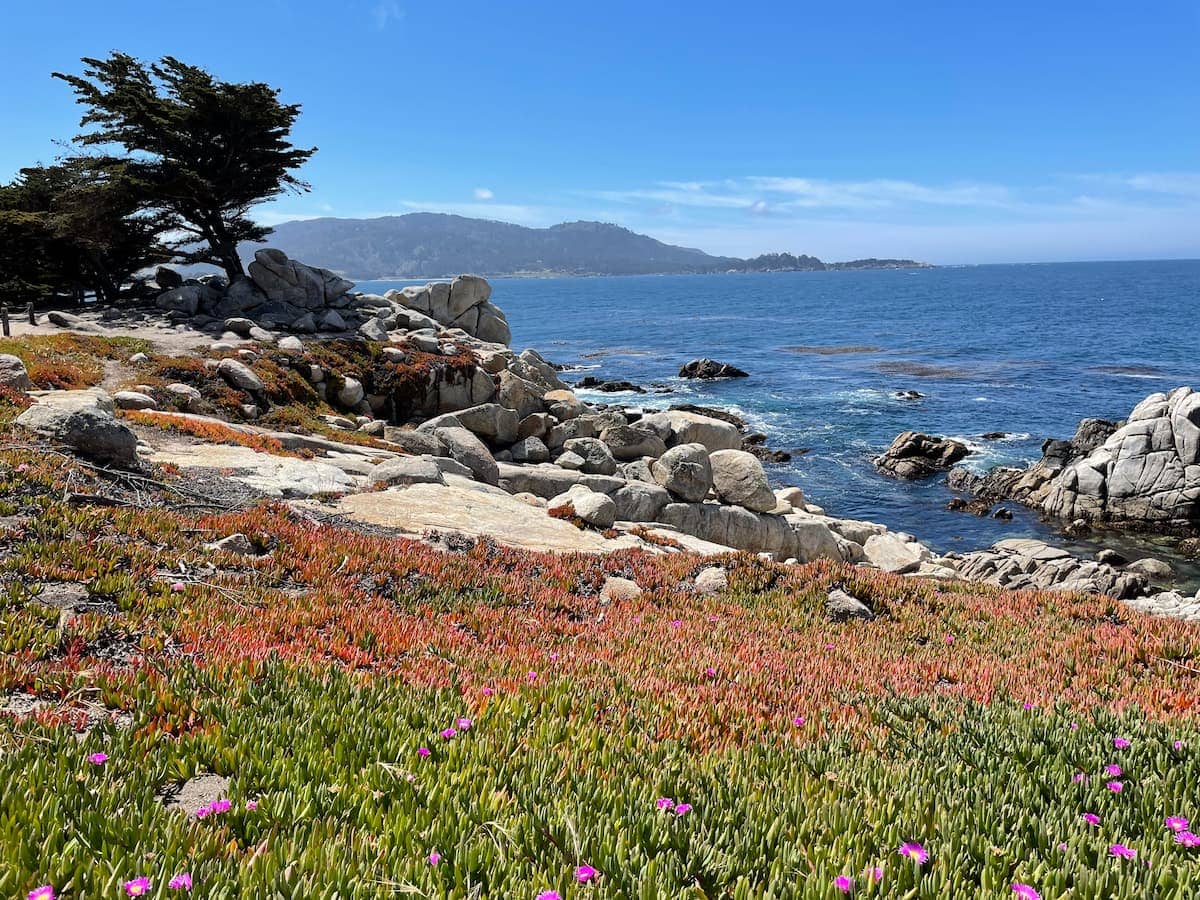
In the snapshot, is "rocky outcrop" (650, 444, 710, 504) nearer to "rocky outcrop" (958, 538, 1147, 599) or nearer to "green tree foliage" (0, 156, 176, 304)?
"rocky outcrop" (958, 538, 1147, 599)

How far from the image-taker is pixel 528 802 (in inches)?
163

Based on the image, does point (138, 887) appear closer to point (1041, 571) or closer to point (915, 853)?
point (915, 853)

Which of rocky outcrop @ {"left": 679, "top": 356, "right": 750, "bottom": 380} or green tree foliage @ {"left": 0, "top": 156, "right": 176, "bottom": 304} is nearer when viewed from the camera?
green tree foliage @ {"left": 0, "top": 156, "right": 176, "bottom": 304}

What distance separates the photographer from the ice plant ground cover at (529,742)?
3.53 m

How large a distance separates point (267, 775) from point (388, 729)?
95cm

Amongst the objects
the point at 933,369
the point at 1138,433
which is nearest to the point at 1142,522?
the point at 1138,433

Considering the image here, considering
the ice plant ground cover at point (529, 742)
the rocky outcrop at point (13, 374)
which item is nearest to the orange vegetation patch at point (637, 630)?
the ice plant ground cover at point (529, 742)

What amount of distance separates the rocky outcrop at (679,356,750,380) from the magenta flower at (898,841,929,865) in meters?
69.5

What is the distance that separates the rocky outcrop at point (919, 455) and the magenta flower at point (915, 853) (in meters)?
41.3

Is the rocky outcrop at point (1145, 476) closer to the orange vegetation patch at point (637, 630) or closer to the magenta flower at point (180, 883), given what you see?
the orange vegetation patch at point (637, 630)

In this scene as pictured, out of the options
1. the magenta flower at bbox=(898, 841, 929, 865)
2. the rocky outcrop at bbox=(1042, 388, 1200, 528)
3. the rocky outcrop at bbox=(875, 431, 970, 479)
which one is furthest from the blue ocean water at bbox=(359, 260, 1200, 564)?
the magenta flower at bbox=(898, 841, 929, 865)

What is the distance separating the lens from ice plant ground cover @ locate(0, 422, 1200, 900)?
353cm

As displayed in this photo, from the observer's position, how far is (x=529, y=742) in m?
5.10

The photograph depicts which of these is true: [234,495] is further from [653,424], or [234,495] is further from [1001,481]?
[1001,481]
